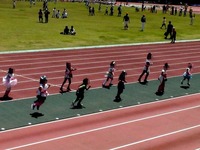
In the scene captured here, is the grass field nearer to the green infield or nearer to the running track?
the running track

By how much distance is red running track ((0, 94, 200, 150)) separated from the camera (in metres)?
14.0

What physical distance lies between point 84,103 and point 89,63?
971 centimetres

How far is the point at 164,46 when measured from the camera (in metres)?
38.4

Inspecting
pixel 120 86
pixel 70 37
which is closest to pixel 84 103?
pixel 120 86

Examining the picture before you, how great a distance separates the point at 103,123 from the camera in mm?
16266

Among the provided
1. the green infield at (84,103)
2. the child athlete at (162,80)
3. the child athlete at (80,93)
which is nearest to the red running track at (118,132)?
the green infield at (84,103)

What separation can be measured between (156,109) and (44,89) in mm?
5216

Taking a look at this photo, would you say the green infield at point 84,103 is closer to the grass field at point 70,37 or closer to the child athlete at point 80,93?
the child athlete at point 80,93

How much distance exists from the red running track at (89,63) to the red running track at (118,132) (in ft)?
14.8

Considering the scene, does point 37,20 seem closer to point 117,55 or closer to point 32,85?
point 117,55

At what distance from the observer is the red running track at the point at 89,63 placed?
22.8m

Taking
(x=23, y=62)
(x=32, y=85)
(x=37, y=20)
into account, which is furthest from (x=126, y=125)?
(x=37, y=20)

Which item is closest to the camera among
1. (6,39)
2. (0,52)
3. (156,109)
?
(156,109)

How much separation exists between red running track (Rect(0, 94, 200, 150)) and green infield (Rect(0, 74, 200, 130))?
0.59 metres
